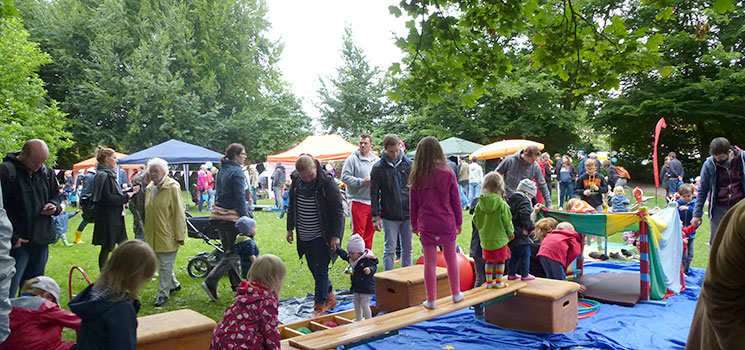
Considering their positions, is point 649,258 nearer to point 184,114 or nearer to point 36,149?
point 36,149

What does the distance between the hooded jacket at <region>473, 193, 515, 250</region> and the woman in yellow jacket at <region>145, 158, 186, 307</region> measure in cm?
348

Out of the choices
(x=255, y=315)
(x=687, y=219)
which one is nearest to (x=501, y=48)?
(x=255, y=315)

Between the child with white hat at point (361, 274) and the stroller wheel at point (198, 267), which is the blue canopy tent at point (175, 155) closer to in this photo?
the stroller wheel at point (198, 267)

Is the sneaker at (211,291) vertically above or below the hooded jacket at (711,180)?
below

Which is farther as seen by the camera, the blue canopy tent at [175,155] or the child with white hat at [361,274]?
the blue canopy tent at [175,155]

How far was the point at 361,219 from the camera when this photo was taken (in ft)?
23.3

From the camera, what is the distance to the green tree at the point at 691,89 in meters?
22.2

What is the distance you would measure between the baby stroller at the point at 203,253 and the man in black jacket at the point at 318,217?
2434 mm

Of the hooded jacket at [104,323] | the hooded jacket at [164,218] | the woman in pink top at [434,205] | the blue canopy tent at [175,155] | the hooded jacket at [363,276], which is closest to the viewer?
the hooded jacket at [104,323]

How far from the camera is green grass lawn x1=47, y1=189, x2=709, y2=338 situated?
6.25 meters

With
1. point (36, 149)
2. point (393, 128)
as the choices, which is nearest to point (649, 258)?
point (36, 149)

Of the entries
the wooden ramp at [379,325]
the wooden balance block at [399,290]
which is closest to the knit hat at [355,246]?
the wooden balance block at [399,290]

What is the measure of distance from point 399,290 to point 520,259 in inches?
55.2

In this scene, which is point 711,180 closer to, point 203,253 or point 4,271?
point 203,253
